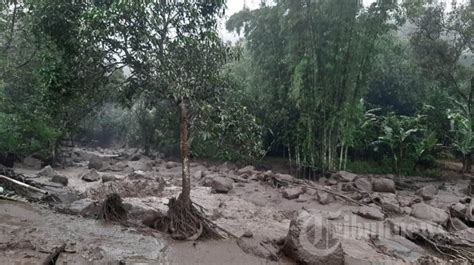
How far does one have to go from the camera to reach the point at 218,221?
7891mm

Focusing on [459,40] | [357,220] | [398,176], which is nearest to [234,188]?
[357,220]

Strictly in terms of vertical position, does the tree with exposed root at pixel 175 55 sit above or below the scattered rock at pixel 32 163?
above

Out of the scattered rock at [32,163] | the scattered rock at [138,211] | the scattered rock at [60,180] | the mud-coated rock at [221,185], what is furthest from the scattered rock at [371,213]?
the scattered rock at [32,163]

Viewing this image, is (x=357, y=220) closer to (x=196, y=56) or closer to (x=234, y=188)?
(x=234, y=188)

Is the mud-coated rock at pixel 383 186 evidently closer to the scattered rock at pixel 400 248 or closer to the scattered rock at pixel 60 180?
the scattered rock at pixel 400 248

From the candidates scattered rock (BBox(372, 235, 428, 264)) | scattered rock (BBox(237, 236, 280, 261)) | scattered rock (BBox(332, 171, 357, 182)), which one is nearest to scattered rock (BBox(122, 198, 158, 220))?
scattered rock (BBox(237, 236, 280, 261))

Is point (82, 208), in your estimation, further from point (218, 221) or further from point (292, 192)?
point (292, 192)

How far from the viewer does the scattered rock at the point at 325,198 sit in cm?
976

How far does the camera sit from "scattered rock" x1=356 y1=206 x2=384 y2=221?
860 centimetres

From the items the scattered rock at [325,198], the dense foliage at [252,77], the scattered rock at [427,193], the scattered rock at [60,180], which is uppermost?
the dense foliage at [252,77]

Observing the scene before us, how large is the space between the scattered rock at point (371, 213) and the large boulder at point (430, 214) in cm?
94

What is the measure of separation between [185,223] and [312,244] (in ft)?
7.22

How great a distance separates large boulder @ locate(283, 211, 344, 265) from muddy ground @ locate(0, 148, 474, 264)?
251 mm

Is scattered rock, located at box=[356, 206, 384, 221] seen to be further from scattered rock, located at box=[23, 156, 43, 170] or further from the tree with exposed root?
scattered rock, located at box=[23, 156, 43, 170]
